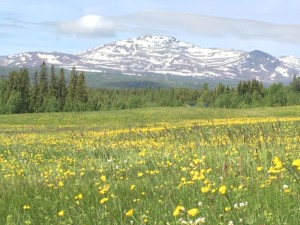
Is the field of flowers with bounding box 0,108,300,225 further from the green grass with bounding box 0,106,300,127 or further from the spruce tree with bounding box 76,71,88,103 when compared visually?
the spruce tree with bounding box 76,71,88,103

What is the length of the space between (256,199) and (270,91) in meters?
123

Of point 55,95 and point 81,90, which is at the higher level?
point 81,90

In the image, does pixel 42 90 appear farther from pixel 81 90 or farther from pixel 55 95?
pixel 81 90

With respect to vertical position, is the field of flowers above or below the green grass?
above

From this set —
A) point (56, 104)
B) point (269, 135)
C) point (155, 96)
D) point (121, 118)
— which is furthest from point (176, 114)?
point (155, 96)

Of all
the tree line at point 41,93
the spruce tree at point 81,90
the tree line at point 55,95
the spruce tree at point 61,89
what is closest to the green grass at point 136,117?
the tree line at point 41,93

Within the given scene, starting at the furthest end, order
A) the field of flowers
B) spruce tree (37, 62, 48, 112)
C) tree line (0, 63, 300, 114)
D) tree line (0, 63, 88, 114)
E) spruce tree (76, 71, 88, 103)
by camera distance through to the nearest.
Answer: spruce tree (76, 71, 88, 103) → spruce tree (37, 62, 48, 112) → tree line (0, 63, 300, 114) → tree line (0, 63, 88, 114) → the field of flowers

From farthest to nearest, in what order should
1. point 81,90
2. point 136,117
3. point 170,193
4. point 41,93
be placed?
point 81,90, point 41,93, point 136,117, point 170,193

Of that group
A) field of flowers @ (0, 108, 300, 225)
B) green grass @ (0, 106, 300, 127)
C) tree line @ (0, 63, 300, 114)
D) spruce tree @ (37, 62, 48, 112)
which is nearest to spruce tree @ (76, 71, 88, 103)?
tree line @ (0, 63, 300, 114)

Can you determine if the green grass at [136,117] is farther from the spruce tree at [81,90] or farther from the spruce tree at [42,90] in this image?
the spruce tree at [81,90]

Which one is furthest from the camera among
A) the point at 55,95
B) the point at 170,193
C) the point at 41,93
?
the point at 55,95

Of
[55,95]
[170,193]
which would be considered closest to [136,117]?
[170,193]

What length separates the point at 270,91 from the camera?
12325 cm

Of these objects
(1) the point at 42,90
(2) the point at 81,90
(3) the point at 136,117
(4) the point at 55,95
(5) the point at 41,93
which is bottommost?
(4) the point at 55,95
